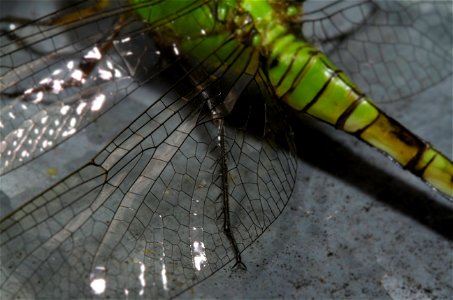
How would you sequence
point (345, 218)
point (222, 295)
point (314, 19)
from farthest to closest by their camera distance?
point (314, 19) < point (345, 218) < point (222, 295)

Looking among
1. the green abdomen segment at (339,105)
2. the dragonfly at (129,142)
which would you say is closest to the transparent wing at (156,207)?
the dragonfly at (129,142)

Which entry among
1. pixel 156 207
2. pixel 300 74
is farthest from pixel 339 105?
pixel 156 207

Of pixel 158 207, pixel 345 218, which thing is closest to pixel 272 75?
pixel 345 218

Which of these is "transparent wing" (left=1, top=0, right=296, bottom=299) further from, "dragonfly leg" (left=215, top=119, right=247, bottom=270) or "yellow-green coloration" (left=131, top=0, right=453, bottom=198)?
"yellow-green coloration" (left=131, top=0, right=453, bottom=198)

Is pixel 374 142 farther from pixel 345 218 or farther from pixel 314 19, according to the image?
pixel 314 19

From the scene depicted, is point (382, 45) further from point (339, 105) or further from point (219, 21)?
point (219, 21)

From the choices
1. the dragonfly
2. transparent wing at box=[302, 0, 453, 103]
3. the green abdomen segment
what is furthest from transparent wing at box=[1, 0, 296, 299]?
transparent wing at box=[302, 0, 453, 103]
